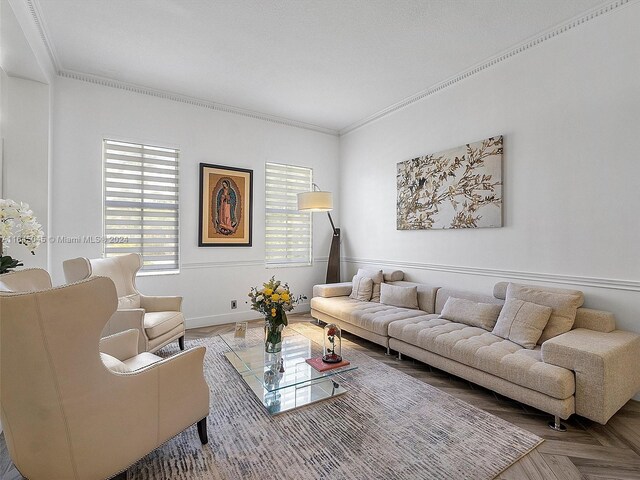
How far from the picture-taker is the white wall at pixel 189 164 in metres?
3.69

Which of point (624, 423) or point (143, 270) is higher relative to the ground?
point (143, 270)

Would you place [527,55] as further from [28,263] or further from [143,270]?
[28,263]

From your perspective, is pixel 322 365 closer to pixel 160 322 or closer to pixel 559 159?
pixel 160 322

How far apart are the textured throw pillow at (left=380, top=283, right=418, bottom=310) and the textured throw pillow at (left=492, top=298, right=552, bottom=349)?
111 centimetres

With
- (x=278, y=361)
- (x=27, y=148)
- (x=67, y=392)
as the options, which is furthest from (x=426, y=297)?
(x=27, y=148)

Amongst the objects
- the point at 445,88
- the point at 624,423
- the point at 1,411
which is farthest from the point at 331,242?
the point at 1,411

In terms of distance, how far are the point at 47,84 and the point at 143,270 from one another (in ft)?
7.27

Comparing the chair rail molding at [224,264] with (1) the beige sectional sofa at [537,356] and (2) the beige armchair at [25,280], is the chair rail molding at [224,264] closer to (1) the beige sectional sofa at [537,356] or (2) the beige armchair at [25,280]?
(1) the beige sectional sofa at [537,356]

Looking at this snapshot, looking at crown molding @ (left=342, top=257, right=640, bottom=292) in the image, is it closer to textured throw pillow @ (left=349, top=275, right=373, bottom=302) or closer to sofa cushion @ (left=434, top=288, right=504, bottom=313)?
sofa cushion @ (left=434, top=288, right=504, bottom=313)

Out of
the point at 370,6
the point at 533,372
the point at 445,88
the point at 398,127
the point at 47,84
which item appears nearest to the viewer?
the point at 533,372

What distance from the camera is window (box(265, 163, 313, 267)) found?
5086 mm

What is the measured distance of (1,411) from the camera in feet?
4.30

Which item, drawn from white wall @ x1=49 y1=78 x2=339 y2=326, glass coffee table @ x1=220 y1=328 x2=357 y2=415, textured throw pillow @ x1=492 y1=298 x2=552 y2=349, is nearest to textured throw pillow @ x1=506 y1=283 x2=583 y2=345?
textured throw pillow @ x1=492 y1=298 x2=552 y2=349

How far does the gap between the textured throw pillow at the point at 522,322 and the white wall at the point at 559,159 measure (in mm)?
482
